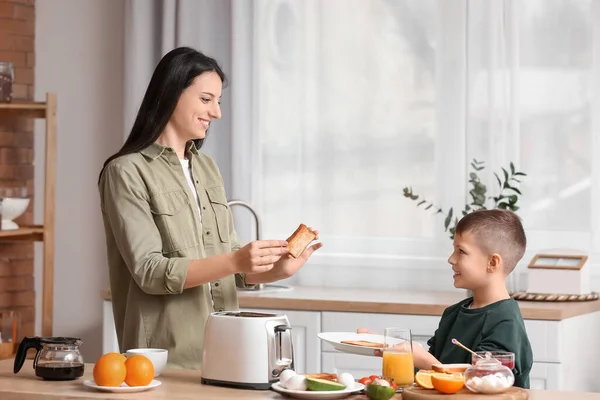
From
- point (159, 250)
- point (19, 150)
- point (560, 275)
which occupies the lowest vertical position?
point (560, 275)

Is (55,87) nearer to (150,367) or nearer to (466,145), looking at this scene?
(466,145)

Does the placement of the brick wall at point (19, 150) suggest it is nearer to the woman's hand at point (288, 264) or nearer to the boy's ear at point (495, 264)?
the woman's hand at point (288, 264)

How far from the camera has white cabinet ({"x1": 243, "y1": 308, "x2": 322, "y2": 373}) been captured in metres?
3.51

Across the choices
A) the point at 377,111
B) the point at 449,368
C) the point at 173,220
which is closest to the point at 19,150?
the point at 377,111

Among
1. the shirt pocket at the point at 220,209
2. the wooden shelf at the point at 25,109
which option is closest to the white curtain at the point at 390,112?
the wooden shelf at the point at 25,109

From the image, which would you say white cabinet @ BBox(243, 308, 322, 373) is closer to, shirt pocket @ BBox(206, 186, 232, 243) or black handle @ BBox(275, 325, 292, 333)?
shirt pocket @ BBox(206, 186, 232, 243)

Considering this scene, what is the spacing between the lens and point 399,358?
208cm

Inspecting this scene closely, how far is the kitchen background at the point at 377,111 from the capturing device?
3.79 meters

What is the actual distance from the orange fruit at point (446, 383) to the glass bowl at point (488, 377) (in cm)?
2

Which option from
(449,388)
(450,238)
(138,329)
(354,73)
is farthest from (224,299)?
(354,73)

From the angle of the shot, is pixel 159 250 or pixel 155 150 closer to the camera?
pixel 159 250

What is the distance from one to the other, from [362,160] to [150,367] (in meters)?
2.08

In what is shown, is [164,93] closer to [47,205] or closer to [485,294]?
[485,294]

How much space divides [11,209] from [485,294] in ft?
7.25
